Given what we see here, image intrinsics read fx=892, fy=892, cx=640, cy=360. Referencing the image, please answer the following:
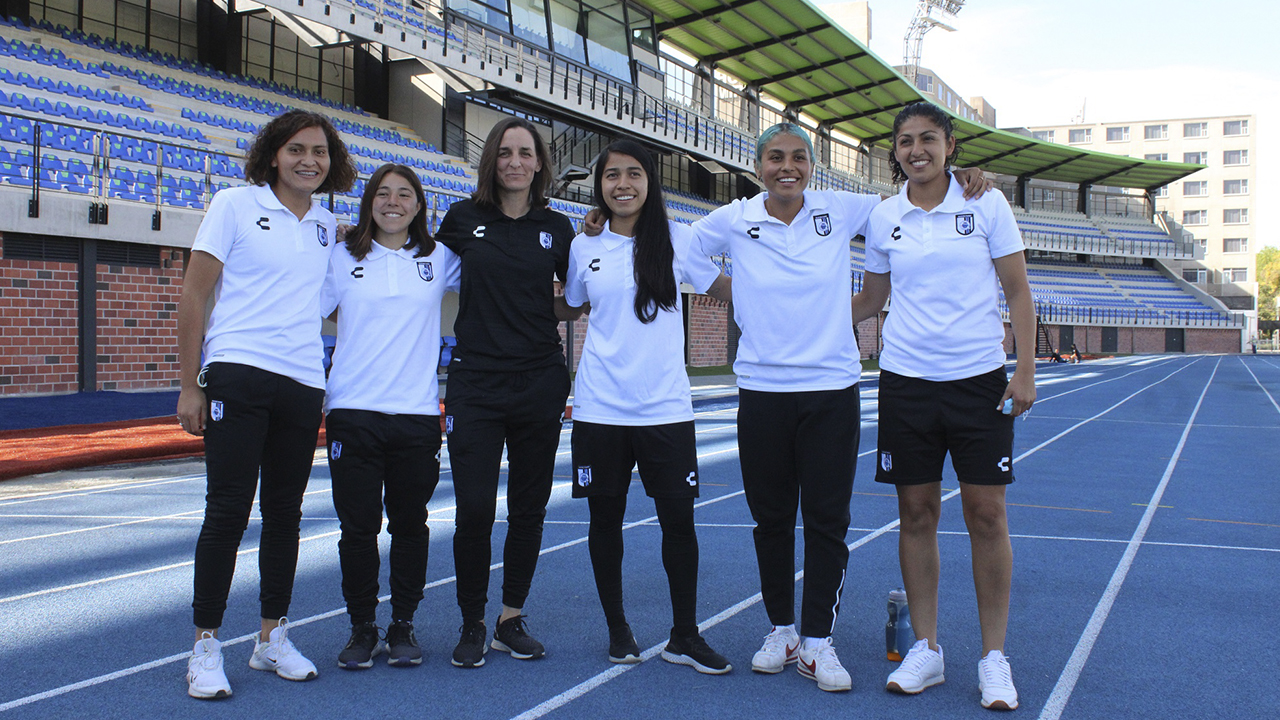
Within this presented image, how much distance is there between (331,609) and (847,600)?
7.85 feet

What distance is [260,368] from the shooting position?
10.00 feet

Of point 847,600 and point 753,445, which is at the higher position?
point 753,445

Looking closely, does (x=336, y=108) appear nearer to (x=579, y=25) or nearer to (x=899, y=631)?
(x=579, y=25)

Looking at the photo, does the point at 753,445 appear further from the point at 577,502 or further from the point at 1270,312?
the point at 1270,312

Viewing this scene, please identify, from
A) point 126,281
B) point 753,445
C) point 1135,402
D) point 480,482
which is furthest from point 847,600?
point 1135,402

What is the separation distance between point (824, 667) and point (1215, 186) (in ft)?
321

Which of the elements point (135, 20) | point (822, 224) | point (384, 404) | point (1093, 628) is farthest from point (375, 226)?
point (135, 20)

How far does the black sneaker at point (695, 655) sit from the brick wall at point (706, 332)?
25043 millimetres

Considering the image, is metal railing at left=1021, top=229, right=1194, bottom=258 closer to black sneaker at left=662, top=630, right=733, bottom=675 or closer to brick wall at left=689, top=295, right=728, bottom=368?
brick wall at left=689, top=295, right=728, bottom=368

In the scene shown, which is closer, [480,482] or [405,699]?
[405,699]

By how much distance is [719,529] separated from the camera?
5.89 metres

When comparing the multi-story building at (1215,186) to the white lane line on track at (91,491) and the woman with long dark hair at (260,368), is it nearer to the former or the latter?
the white lane line on track at (91,491)

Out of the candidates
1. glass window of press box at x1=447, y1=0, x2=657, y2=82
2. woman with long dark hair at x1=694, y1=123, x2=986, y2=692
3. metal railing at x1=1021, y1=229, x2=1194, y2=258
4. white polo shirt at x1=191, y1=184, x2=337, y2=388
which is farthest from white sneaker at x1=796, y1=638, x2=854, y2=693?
metal railing at x1=1021, y1=229, x2=1194, y2=258

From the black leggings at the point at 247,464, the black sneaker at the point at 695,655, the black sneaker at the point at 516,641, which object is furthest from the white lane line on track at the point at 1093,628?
the black leggings at the point at 247,464
